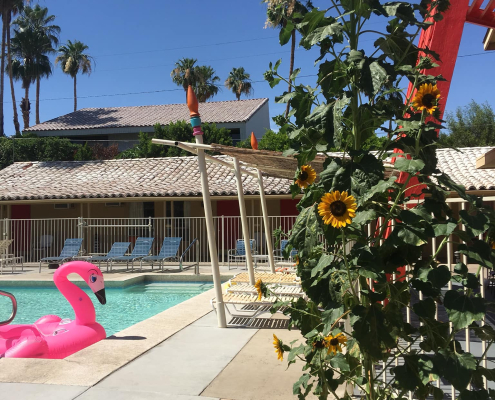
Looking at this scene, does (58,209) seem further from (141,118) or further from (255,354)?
(255,354)

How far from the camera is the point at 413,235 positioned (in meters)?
1.99

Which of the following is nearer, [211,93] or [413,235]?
[413,235]

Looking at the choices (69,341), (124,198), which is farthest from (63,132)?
(69,341)

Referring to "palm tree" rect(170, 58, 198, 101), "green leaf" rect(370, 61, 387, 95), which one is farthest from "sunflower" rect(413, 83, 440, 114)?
"palm tree" rect(170, 58, 198, 101)

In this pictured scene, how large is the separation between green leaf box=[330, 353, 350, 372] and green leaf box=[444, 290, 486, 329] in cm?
62

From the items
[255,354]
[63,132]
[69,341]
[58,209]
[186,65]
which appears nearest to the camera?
[255,354]

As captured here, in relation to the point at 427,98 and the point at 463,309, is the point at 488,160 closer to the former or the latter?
the point at 427,98

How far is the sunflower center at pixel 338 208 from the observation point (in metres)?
2.03

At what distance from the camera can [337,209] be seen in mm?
2035

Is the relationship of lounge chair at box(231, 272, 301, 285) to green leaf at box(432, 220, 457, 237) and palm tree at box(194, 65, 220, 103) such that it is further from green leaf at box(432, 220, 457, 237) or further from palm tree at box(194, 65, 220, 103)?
palm tree at box(194, 65, 220, 103)

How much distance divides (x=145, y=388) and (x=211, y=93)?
39021 mm

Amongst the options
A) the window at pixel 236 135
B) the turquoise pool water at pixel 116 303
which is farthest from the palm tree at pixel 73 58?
the turquoise pool water at pixel 116 303

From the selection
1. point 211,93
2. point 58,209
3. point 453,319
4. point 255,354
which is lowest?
point 255,354

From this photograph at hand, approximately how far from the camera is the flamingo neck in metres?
6.78
